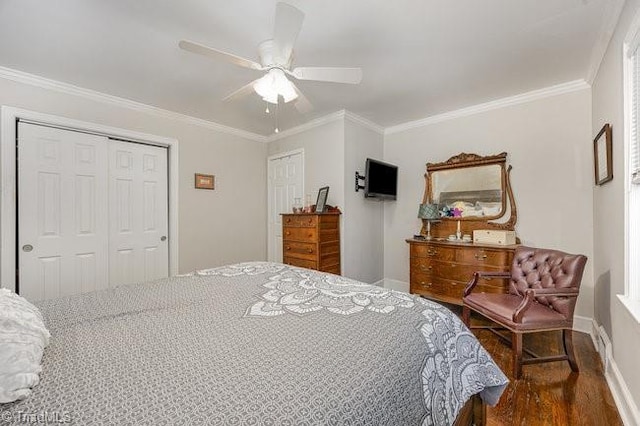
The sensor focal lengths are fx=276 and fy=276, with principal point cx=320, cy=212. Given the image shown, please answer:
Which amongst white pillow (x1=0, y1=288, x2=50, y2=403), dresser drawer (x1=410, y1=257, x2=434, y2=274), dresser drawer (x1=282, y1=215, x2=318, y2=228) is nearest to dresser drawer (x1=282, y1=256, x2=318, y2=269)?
dresser drawer (x1=282, y1=215, x2=318, y2=228)

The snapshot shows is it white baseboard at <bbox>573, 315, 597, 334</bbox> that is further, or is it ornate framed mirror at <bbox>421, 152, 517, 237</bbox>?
ornate framed mirror at <bbox>421, 152, 517, 237</bbox>

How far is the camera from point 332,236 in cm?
343

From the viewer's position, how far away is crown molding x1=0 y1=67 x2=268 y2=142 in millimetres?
2469

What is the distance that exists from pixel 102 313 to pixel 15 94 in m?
2.63

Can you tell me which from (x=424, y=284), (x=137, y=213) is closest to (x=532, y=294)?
(x=424, y=284)

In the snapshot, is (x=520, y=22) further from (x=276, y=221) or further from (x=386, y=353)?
(x=276, y=221)

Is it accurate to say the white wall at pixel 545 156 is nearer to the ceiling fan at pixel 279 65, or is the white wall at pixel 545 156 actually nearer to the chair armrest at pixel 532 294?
the chair armrest at pixel 532 294

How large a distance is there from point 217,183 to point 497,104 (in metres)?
3.64

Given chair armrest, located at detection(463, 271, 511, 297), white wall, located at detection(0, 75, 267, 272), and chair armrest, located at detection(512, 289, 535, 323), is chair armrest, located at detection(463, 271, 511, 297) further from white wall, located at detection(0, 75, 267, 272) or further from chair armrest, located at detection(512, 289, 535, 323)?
white wall, located at detection(0, 75, 267, 272)

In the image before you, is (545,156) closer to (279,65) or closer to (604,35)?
(604,35)

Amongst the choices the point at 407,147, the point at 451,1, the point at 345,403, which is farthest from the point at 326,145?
the point at 345,403

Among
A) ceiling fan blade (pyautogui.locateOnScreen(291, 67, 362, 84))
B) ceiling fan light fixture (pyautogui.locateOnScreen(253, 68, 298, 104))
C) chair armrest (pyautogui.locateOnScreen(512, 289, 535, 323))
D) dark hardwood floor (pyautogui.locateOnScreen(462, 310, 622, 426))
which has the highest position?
ceiling fan blade (pyautogui.locateOnScreen(291, 67, 362, 84))

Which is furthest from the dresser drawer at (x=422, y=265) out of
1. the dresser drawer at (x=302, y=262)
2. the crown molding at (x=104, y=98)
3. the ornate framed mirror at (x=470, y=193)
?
the crown molding at (x=104, y=98)

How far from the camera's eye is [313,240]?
3.24 m
